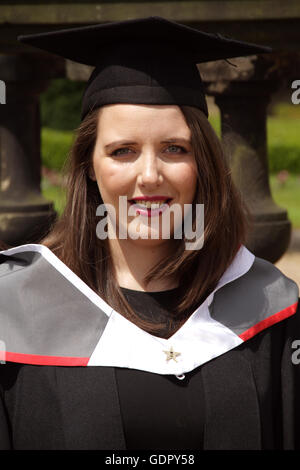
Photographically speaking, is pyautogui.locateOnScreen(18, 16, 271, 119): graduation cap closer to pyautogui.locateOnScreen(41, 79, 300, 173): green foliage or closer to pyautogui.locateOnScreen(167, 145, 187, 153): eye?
pyautogui.locateOnScreen(167, 145, 187, 153): eye

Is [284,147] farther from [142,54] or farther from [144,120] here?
→ [144,120]

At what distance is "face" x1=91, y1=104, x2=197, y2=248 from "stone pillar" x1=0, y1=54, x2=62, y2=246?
357 cm

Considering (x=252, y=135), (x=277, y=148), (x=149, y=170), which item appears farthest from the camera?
(x=277, y=148)

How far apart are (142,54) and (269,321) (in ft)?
3.01

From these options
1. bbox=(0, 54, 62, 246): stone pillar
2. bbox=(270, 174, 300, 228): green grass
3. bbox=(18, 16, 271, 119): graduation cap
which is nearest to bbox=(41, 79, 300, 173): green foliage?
bbox=(270, 174, 300, 228): green grass

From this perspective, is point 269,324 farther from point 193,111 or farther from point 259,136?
point 259,136

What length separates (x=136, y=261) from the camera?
290cm

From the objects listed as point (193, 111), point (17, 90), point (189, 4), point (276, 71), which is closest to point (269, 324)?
point (193, 111)

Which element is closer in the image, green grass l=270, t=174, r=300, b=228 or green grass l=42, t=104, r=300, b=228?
green grass l=270, t=174, r=300, b=228

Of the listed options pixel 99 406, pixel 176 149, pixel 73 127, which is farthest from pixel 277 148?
pixel 99 406

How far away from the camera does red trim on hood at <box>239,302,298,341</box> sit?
285cm

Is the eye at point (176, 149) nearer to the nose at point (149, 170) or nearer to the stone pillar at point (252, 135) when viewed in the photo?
the nose at point (149, 170)

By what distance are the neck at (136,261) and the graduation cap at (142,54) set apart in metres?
0.44

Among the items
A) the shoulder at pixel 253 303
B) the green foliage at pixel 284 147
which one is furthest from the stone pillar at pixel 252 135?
the green foliage at pixel 284 147
